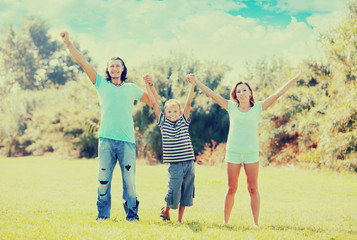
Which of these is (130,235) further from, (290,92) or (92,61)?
(92,61)

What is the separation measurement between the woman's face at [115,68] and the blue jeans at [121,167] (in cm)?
96

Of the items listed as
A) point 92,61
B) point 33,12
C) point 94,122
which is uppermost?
point 33,12

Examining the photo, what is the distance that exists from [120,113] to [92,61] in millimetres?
51636

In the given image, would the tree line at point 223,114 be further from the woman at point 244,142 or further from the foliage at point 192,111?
the woman at point 244,142

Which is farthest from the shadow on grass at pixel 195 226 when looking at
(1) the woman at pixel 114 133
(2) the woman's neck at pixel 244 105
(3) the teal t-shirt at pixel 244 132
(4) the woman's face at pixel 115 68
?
(4) the woman's face at pixel 115 68

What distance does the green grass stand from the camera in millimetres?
4551

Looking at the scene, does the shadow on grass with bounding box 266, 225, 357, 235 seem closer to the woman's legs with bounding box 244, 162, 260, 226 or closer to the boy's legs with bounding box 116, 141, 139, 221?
the woman's legs with bounding box 244, 162, 260, 226

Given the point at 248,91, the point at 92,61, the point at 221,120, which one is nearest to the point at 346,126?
the point at 221,120

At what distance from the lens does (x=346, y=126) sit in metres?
13.3

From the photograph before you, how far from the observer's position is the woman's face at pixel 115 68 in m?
5.23

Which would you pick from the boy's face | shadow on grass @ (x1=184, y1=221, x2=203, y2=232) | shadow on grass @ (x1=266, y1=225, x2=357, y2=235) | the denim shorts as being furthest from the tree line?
the boy's face

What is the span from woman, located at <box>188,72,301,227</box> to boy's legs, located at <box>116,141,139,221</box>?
1366 mm

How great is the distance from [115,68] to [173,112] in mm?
1071

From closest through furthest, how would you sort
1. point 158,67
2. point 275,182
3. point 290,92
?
point 275,182, point 290,92, point 158,67
